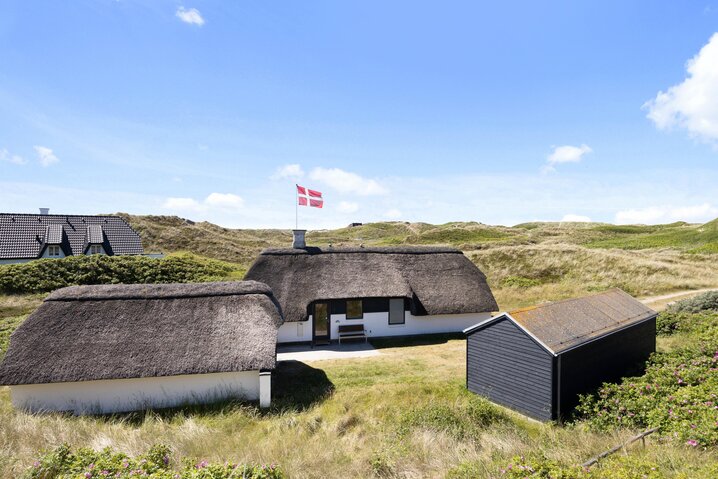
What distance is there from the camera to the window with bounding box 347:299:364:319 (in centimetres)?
1933

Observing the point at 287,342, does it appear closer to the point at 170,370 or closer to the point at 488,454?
the point at 170,370

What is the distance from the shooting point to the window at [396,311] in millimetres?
19844

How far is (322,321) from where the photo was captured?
19031 mm


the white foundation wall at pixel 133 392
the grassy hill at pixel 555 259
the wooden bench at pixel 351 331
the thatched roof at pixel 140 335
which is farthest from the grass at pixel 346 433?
the grassy hill at pixel 555 259

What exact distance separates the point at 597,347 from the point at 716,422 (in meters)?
3.62

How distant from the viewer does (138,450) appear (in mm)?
7715

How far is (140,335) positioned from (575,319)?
14.4 metres

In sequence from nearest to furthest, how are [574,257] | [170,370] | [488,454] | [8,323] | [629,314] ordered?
[488,454], [170,370], [629,314], [8,323], [574,257]

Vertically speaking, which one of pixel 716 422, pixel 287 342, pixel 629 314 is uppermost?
pixel 629 314

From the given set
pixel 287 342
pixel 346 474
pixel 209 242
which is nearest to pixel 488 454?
pixel 346 474

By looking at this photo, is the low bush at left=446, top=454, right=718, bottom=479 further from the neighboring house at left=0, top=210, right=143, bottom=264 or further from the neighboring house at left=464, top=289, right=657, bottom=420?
the neighboring house at left=0, top=210, right=143, bottom=264

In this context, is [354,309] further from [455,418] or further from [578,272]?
[578,272]

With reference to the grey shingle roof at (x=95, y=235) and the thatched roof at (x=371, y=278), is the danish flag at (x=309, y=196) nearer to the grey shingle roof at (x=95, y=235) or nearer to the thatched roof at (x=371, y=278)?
the thatched roof at (x=371, y=278)

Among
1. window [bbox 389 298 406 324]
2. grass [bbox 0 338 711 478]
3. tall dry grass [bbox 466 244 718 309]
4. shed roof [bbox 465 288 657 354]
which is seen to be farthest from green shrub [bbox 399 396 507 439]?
tall dry grass [bbox 466 244 718 309]
